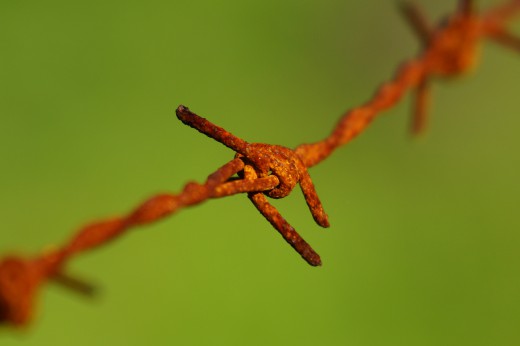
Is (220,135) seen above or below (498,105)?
below

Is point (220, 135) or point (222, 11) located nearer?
point (220, 135)

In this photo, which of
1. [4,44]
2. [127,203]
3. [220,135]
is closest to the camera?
[220,135]

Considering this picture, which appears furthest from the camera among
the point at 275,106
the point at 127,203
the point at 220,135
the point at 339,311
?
the point at 275,106

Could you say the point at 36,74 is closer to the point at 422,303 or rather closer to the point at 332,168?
the point at 332,168

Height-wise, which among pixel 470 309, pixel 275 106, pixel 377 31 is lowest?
pixel 470 309

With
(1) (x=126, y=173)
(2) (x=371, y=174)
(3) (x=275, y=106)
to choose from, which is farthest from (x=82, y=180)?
(2) (x=371, y=174)

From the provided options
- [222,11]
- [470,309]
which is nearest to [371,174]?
[470,309]

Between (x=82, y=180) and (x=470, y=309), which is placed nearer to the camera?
(x=470, y=309)

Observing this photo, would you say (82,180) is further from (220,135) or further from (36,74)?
(220,135)

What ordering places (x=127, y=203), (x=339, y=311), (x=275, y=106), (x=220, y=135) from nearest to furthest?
(x=220, y=135) < (x=339, y=311) < (x=127, y=203) < (x=275, y=106)
